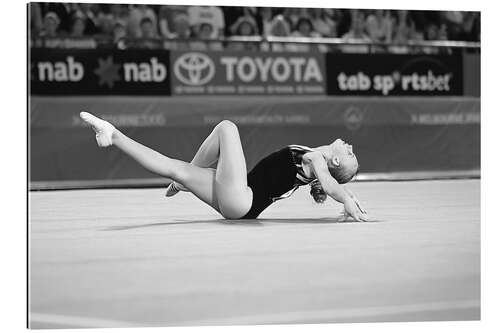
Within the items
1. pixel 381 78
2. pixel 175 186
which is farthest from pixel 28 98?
pixel 381 78

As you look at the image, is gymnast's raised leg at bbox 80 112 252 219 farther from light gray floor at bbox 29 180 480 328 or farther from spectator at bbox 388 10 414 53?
spectator at bbox 388 10 414 53

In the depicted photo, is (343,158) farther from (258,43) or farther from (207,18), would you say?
(207,18)

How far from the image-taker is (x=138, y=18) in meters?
5.80

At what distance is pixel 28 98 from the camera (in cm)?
548

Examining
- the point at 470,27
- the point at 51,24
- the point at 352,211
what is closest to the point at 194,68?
the point at 51,24

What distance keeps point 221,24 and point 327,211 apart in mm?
1293

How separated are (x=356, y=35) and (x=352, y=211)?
43.1 inches

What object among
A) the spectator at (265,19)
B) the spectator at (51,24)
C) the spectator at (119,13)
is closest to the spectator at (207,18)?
the spectator at (265,19)

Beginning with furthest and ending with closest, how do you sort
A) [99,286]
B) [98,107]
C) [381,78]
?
1. [381,78]
2. [98,107]
3. [99,286]

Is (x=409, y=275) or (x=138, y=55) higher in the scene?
(x=138, y=55)

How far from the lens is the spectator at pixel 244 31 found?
5852 millimetres

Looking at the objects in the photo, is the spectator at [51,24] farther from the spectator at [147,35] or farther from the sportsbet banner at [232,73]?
the sportsbet banner at [232,73]

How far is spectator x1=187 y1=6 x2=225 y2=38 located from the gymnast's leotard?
82 cm

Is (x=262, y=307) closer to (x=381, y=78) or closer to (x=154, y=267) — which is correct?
(x=154, y=267)
